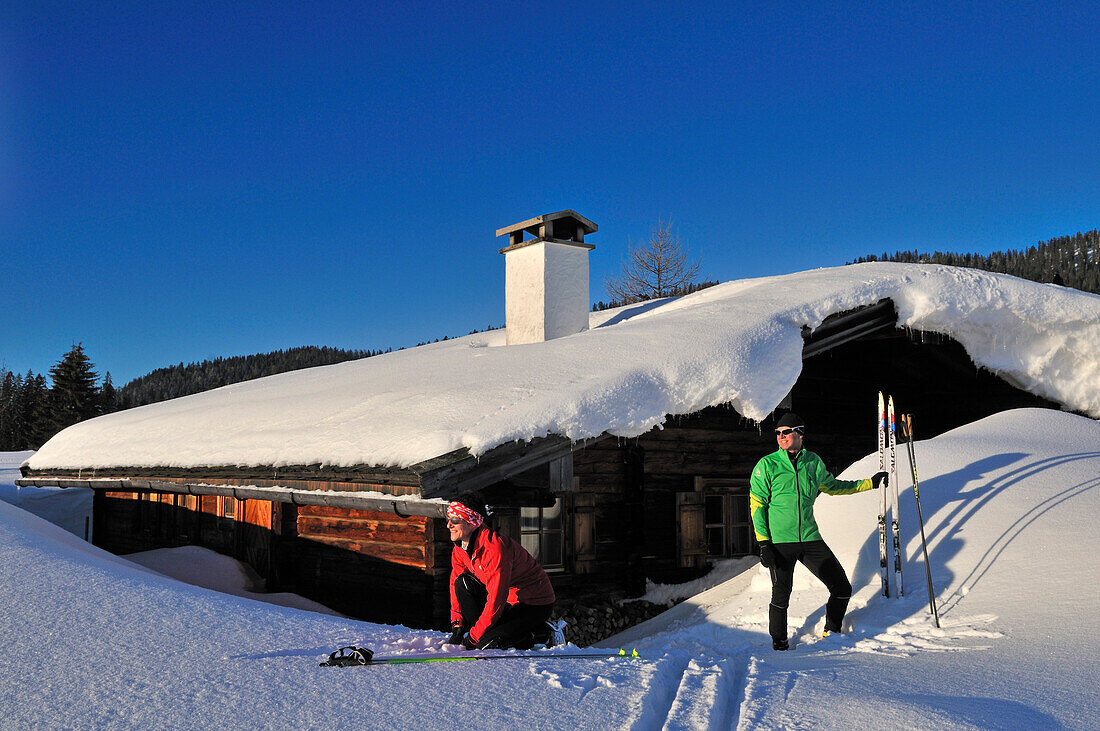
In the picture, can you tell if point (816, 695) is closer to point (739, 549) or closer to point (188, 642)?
point (188, 642)

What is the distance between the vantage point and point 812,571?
5.48 m

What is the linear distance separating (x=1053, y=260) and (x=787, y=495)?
75501 mm

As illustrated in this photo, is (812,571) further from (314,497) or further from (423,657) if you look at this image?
(314,497)

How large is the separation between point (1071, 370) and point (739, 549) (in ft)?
18.0

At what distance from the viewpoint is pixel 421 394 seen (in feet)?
26.9

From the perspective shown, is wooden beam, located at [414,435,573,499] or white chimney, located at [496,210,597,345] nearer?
wooden beam, located at [414,435,573,499]

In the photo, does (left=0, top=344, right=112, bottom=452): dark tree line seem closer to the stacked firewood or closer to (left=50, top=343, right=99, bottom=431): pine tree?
(left=50, top=343, right=99, bottom=431): pine tree

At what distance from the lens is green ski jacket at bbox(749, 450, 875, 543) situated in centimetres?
552

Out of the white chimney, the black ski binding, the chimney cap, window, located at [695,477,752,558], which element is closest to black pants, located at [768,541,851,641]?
the black ski binding

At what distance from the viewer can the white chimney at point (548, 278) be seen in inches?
449

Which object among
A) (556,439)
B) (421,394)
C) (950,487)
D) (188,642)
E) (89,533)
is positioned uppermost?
(421,394)

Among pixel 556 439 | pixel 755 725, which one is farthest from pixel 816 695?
pixel 556 439

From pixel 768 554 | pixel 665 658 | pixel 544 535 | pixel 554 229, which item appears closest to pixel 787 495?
pixel 768 554

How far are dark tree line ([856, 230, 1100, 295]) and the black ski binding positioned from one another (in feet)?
171
